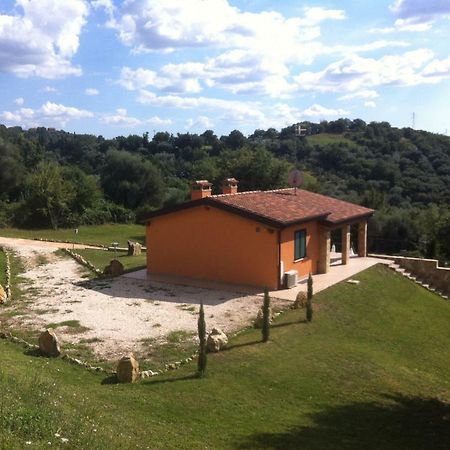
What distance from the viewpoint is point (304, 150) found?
8612cm

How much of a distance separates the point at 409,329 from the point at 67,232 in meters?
29.6

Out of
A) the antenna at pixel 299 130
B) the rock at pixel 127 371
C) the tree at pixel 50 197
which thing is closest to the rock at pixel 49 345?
the rock at pixel 127 371

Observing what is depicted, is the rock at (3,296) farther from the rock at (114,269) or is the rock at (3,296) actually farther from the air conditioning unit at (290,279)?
the air conditioning unit at (290,279)

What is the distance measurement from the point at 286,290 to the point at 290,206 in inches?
175

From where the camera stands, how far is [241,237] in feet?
74.5

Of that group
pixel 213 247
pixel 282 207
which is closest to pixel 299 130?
pixel 282 207

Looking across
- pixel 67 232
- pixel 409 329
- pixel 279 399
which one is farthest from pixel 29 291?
pixel 67 232

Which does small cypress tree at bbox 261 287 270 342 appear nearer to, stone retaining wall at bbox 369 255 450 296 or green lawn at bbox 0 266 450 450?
green lawn at bbox 0 266 450 450

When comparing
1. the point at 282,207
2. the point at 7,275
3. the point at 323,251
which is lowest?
the point at 7,275

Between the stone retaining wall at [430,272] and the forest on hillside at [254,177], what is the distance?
69.7 inches

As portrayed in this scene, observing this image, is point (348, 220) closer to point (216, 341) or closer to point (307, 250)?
point (307, 250)

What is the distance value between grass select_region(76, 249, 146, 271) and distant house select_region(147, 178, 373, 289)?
89.2 inches

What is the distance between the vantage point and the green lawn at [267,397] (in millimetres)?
9047

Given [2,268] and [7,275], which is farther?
[2,268]
